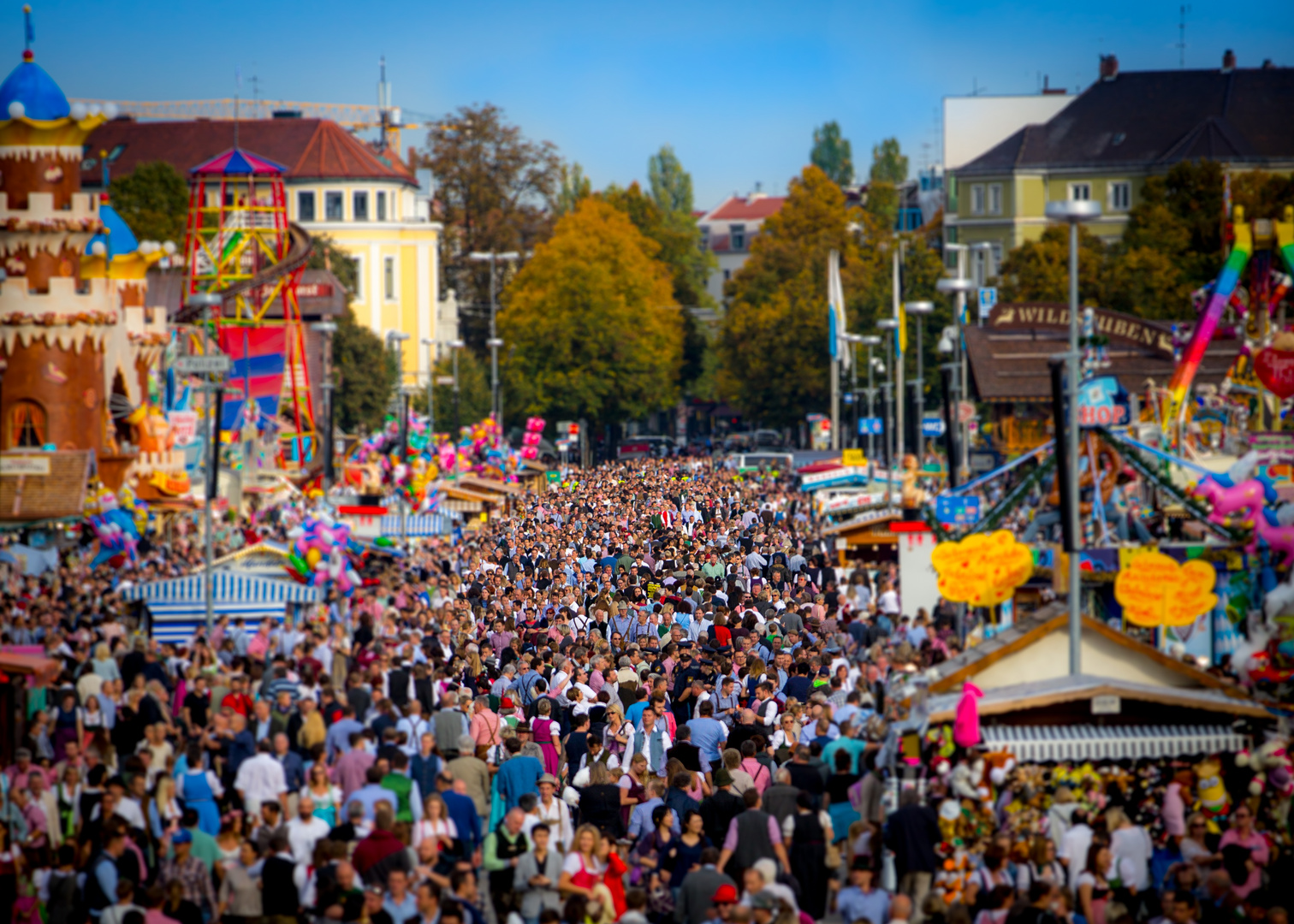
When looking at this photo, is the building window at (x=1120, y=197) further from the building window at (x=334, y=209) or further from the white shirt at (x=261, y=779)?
the white shirt at (x=261, y=779)

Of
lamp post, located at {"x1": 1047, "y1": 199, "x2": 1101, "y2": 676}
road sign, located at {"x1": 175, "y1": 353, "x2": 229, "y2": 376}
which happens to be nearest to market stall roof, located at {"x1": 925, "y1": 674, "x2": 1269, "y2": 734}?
lamp post, located at {"x1": 1047, "y1": 199, "x2": 1101, "y2": 676}

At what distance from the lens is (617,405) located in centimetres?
7569

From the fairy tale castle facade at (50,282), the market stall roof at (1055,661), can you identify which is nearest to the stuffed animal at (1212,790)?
the market stall roof at (1055,661)

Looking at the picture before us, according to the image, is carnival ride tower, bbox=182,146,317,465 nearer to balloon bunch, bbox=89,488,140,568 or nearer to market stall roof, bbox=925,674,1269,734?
balloon bunch, bbox=89,488,140,568

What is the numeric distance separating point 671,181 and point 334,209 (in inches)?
1946

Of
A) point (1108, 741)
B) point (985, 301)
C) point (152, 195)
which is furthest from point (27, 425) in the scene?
point (152, 195)

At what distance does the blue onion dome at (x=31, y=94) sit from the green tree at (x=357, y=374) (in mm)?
34301

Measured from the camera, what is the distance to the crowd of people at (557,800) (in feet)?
36.7

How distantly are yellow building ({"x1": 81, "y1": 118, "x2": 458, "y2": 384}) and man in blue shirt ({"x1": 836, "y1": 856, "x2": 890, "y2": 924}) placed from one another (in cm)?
7897

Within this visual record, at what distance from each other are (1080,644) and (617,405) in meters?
62.8

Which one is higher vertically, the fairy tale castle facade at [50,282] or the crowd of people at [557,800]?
the fairy tale castle facade at [50,282]

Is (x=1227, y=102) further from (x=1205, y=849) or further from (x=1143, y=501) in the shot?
(x=1205, y=849)

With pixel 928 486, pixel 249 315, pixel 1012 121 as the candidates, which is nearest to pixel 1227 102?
pixel 1012 121

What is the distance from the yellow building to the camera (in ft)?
294
